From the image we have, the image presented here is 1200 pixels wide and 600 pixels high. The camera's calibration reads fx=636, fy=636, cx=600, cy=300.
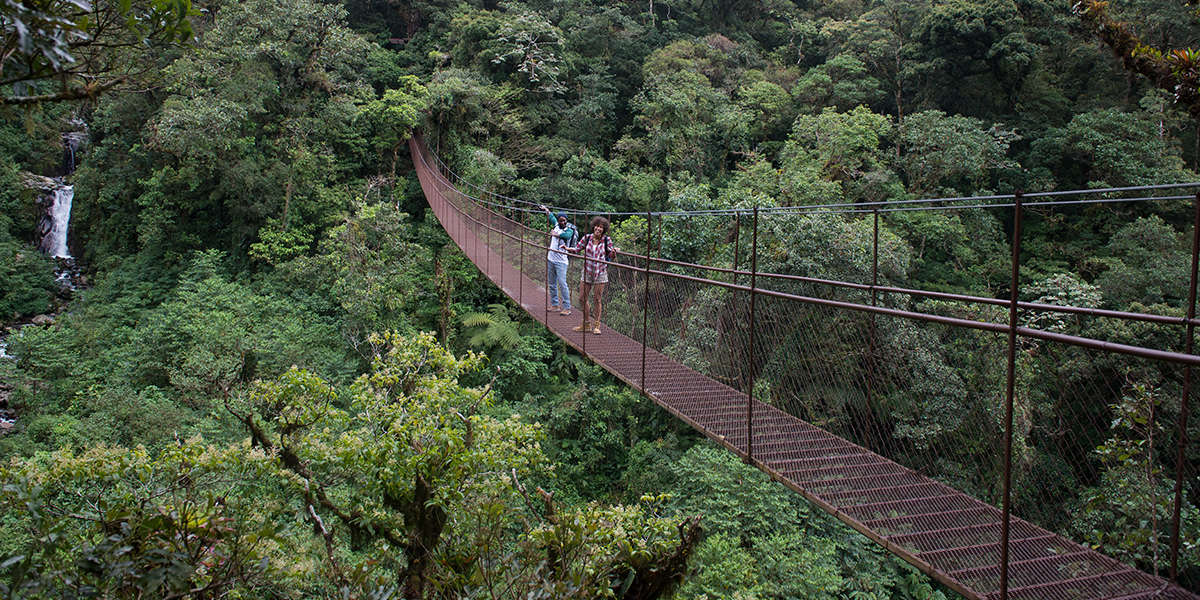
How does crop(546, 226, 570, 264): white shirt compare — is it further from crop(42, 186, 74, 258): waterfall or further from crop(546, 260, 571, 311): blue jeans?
crop(42, 186, 74, 258): waterfall

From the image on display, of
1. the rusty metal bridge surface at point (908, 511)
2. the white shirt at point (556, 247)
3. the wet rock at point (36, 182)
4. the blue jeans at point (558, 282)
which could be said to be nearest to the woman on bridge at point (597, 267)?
the white shirt at point (556, 247)

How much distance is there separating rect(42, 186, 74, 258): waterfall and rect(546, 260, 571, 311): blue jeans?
12.1 m

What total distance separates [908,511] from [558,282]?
3378 mm

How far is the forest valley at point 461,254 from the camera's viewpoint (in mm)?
3414

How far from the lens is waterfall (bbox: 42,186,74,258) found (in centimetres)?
1230

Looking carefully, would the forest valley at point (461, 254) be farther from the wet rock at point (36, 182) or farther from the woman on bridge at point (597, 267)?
the woman on bridge at point (597, 267)

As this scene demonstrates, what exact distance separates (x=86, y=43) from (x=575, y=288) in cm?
447

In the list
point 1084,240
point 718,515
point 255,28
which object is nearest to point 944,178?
point 1084,240

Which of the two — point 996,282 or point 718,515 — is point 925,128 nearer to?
point 996,282

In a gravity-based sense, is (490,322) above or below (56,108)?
below

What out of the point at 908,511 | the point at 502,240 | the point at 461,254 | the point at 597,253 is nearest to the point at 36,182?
the point at 461,254

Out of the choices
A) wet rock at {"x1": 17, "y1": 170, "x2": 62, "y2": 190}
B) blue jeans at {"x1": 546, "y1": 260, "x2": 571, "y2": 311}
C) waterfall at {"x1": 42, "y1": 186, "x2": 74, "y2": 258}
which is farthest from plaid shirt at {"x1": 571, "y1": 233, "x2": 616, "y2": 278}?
wet rock at {"x1": 17, "y1": 170, "x2": 62, "y2": 190}

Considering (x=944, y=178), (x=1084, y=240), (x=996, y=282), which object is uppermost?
(x=944, y=178)

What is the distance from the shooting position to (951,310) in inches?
194
